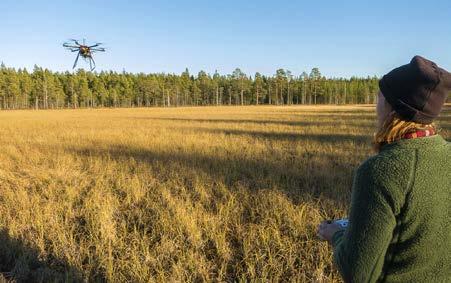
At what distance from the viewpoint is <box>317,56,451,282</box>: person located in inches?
56.2

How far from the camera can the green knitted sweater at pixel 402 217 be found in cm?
142

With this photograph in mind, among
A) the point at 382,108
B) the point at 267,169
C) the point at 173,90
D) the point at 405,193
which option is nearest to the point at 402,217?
the point at 405,193

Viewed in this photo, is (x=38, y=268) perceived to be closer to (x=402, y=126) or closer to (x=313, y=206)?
(x=313, y=206)

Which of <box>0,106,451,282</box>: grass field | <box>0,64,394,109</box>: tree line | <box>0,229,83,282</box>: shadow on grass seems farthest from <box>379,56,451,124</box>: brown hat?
<box>0,64,394,109</box>: tree line

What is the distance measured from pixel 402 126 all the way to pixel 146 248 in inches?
138

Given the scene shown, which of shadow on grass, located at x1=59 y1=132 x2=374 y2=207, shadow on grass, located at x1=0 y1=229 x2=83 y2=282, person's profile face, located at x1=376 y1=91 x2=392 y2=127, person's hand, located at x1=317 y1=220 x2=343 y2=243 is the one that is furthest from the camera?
shadow on grass, located at x1=59 y1=132 x2=374 y2=207

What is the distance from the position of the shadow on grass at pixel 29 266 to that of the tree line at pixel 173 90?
338 feet

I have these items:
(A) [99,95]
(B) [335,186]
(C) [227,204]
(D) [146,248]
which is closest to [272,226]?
(C) [227,204]

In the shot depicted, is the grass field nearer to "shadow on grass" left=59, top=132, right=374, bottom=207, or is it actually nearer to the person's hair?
"shadow on grass" left=59, top=132, right=374, bottom=207

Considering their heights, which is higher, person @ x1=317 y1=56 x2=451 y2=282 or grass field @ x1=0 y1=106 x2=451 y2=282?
person @ x1=317 y1=56 x2=451 y2=282

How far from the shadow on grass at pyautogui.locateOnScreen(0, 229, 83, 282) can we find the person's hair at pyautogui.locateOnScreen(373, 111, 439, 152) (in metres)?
3.40

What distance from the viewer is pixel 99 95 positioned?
358 feet

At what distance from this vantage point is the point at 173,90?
11938 cm

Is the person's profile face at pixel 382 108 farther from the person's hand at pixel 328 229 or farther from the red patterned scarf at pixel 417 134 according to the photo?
the person's hand at pixel 328 229
